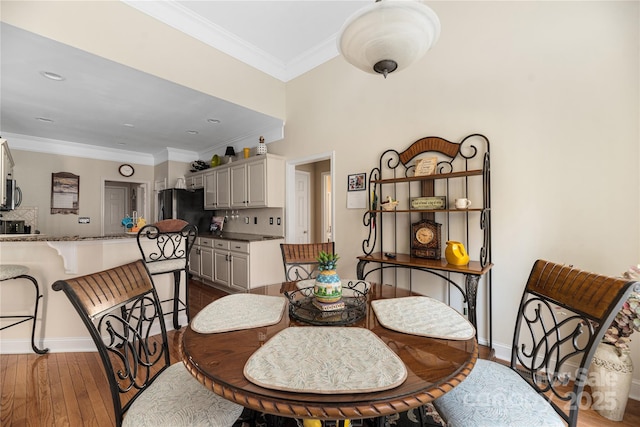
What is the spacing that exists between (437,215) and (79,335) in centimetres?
352

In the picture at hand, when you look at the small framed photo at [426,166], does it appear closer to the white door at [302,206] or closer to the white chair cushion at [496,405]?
the white chair cushion at [496,405]

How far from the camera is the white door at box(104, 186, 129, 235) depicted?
6.13m

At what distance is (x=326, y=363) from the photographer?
85 cm

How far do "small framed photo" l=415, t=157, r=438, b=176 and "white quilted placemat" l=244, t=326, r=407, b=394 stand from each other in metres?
1.85

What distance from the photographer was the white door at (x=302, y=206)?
471cm

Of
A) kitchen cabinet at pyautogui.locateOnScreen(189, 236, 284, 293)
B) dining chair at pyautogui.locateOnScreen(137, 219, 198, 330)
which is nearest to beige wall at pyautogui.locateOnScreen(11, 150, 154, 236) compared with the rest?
kitchen cabinet at pyautogui.locateOnScreen(189, 236, 284, 293)

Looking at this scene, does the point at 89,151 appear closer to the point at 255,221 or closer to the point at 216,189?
the point at 216,189

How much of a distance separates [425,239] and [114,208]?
23.0 ft

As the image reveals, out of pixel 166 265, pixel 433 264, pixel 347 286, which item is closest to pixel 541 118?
pixel 433 264

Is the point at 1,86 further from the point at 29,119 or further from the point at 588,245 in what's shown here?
the point at 588,245

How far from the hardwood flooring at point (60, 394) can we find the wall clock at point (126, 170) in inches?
169

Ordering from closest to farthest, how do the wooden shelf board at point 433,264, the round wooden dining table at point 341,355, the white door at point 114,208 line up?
the round wooden dining table at point 341,355 → the wooden shelf board at point 433,264 → the white door at point 114,208

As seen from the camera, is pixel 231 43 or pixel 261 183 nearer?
pixel 231 43

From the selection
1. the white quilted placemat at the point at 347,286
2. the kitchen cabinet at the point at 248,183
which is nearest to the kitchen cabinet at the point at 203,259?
the kitchen cabinet at the point at 248,183
